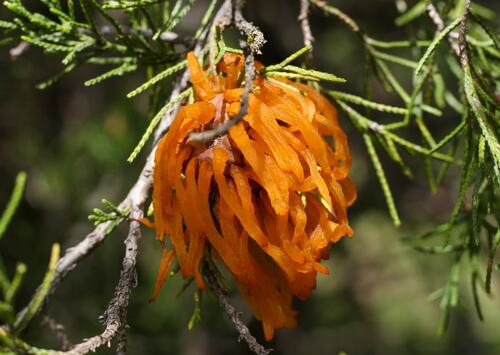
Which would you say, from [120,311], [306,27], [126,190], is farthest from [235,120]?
[126,190]

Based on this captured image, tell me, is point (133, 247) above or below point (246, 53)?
below

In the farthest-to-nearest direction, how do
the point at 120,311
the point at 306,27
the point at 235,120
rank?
the point at 306,27
the point at 120,311
the point at 235,120

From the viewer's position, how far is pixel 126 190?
14.7 ft

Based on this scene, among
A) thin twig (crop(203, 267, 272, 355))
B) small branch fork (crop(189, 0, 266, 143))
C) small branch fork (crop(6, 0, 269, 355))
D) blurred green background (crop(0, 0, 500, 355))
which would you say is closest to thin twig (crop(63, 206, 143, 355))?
small branch fork (crop(6, 0, 269, 355))

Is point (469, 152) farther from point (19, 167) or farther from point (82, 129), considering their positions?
point (19, 167)

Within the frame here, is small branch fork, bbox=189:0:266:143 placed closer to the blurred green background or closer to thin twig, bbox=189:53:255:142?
thin twig, bbox=189:53:255:142

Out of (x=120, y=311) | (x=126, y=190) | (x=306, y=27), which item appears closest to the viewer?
(x=120, y=311)

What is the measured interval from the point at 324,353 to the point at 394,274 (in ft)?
3.03

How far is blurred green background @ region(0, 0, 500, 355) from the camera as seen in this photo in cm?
430

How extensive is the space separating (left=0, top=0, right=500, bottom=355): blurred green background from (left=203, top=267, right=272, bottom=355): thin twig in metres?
2.10

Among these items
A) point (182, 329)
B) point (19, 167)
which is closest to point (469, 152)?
point (182, 329)

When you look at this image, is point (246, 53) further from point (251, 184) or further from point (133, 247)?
point (133, 247)

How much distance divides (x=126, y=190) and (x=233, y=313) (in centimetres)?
279

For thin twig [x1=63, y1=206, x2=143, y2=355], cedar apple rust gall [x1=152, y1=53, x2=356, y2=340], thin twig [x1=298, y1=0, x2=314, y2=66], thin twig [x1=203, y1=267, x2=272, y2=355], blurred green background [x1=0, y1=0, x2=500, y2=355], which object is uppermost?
thin twig [x1=298, y1=0, x2=314, y2=66]
